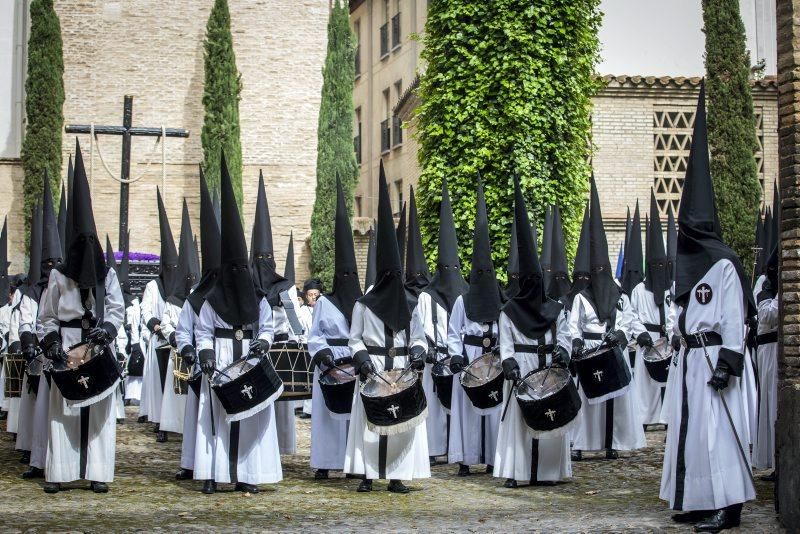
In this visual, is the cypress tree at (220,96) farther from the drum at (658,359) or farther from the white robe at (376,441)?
the white robe at (376,441)

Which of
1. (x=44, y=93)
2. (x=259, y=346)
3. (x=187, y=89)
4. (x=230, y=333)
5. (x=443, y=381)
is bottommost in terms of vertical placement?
(x=443, y=381)

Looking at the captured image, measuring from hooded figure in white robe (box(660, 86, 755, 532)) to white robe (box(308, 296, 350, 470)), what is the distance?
378 centimetres

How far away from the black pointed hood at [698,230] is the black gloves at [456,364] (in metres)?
3.69

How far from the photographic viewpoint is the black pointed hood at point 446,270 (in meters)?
14.0

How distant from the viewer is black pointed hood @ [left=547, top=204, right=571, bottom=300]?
14609 millimetres

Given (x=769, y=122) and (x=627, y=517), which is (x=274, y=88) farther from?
(x=627, y=517)

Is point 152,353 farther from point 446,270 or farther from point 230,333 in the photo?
point 230,333

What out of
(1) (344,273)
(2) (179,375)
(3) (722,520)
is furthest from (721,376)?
(2) (179,375)

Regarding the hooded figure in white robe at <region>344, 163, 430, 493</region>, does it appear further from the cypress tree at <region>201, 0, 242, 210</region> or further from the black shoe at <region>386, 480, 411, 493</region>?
the cypress tree at <region>201, 0, 242, 210</region>

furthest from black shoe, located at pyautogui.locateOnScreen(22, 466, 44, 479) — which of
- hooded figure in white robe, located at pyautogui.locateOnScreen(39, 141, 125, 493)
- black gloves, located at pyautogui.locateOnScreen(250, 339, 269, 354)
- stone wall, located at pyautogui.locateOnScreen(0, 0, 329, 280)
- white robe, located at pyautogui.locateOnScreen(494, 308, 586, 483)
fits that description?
stone wall, located at pyautogui.locateOnScreen(0, 0, 329, 280)

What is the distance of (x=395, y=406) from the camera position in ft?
35.7

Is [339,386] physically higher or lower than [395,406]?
higher

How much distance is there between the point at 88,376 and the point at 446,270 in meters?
4.90

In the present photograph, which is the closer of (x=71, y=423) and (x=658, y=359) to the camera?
(x=71, y=423)
